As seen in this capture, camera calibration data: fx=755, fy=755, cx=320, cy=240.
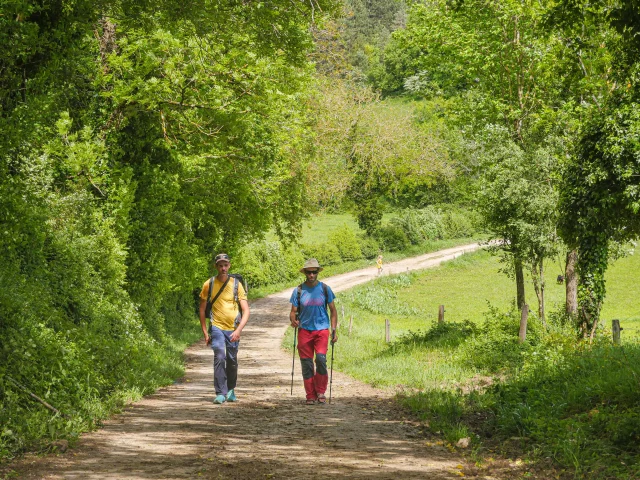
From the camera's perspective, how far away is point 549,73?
22.4m

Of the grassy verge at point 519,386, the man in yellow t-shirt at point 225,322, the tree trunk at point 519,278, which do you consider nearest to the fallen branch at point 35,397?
the man in yellow t-shirt at point 225,322

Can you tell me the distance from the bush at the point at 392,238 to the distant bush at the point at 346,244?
14.9 feet

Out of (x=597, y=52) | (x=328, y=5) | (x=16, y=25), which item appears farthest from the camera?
(x=597, y=52)

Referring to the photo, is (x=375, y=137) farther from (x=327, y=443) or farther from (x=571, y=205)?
(x=327, y=443)

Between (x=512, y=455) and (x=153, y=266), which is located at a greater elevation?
(x=153, y=266)

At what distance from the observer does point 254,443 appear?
7719 millimetres

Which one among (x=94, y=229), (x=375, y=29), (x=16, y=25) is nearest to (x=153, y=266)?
(x=94, y=229)

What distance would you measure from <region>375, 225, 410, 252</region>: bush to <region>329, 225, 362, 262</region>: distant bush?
4.54 metres

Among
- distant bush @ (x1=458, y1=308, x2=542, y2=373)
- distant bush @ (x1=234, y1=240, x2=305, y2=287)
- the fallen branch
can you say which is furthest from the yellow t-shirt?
distant bush @ (x1=234, y1=240, x2=305, y2=287)

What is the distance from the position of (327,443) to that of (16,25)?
6849 mm

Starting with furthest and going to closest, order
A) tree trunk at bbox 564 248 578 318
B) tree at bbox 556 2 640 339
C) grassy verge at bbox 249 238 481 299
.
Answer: grassy verge at bbox 249 238 481 299, tree trunk at bbox 564 248 578 318, tree at bbox 556 2 640 339

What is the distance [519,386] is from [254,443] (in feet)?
13.7

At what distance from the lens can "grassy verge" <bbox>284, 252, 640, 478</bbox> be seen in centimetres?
732

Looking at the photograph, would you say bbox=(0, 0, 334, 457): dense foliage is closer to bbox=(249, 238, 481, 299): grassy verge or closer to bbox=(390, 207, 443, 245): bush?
bbox=(249, 238, 481, 299): grassy verge
